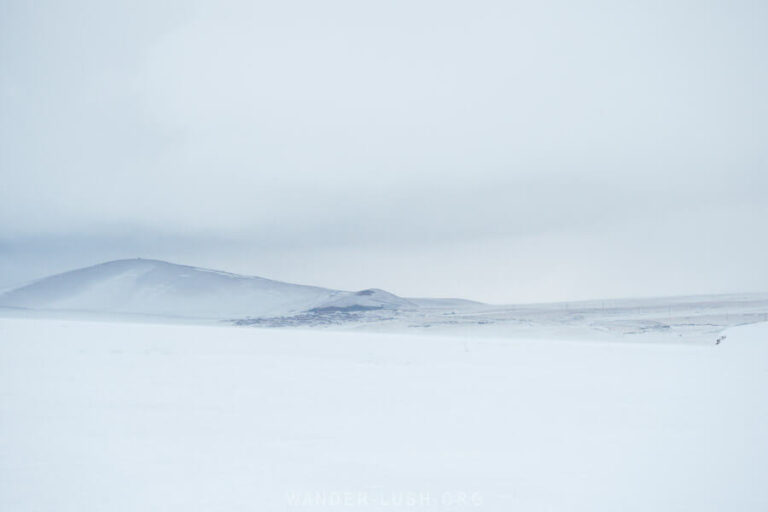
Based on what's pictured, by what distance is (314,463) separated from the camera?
5.72 metres

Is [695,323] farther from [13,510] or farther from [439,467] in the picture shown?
[13,510]

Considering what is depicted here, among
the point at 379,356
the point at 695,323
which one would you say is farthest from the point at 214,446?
the point at 695,323

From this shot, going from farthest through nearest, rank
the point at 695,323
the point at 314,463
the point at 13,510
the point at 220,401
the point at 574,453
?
the point at 695,323 → the point at 220,401 → the point at 574,453 → the point at 314,463 → the point at 13,510

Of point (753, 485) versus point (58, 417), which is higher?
point (58, 417)

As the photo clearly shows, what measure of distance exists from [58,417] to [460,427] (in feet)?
18.1

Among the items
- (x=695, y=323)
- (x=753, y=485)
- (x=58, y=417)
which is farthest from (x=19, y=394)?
(x=695, y=323)

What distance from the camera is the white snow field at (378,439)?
4.89 m

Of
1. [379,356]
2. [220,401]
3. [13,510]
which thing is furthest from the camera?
[379,356]

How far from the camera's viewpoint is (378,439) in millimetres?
6773

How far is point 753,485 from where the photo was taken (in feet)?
17.4

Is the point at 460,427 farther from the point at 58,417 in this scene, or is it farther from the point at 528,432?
the point at 58,417

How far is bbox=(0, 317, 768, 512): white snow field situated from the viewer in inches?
193

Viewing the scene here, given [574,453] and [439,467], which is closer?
[439,467]

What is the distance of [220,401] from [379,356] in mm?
9254
